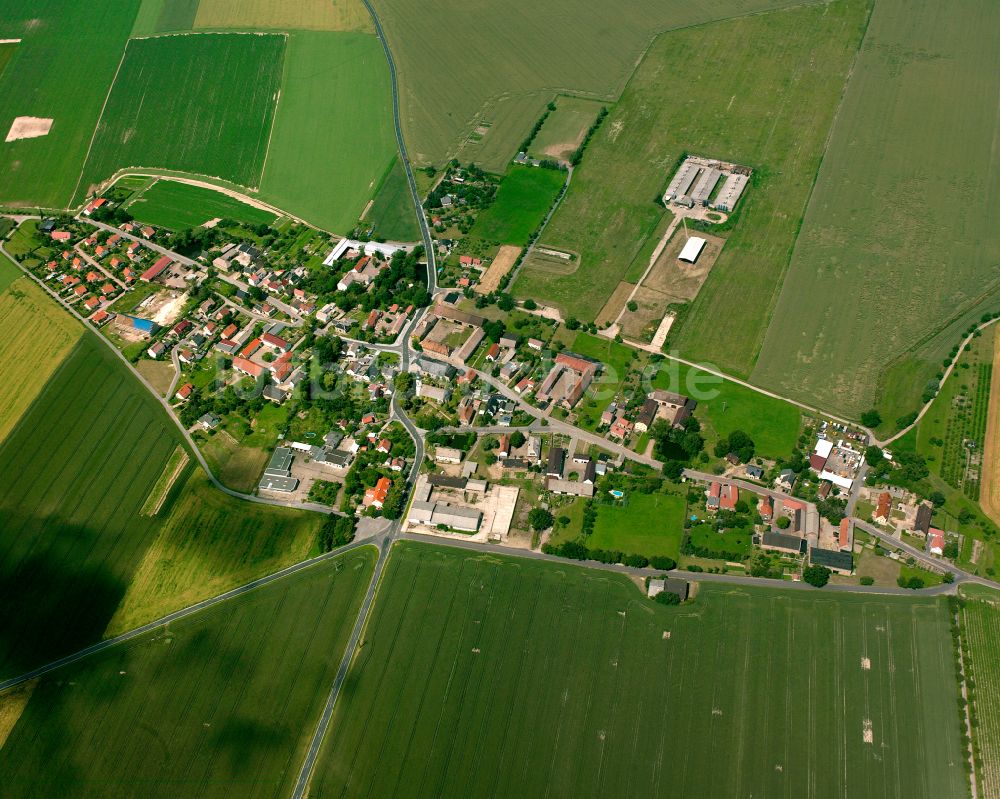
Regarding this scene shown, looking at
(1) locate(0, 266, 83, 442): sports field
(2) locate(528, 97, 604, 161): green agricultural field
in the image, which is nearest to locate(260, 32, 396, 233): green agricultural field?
(2) locate(528, 97, 604, 161): green agricultural field

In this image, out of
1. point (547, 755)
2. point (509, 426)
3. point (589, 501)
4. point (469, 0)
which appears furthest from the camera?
point (469, 0)

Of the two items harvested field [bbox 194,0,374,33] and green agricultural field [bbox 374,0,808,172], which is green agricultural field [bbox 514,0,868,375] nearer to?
green agricultural field [bbox 374,0,808,172]

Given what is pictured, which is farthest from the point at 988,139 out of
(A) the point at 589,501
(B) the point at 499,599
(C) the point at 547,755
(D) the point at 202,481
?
(D) the point at 202,481

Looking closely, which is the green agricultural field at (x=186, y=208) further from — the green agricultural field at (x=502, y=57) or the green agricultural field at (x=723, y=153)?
the green agricultural field at (x=723, y=153)

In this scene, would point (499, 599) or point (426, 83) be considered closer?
point (499, 599)

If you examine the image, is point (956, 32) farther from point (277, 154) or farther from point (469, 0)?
point (277, 154)

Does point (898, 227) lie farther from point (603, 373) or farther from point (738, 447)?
point (603, 373)
